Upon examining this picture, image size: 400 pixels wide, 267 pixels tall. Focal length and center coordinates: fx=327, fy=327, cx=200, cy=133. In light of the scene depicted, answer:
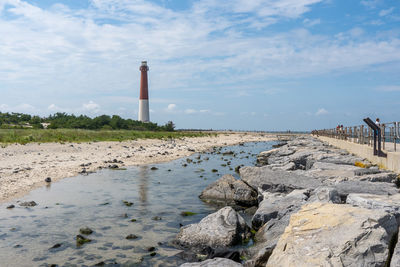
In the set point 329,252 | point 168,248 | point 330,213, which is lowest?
point 168,248

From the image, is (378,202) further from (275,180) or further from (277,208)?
(275,180)

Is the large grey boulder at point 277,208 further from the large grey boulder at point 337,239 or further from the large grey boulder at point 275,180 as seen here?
the large grey boulder at point 337,239

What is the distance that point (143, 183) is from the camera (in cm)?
1398

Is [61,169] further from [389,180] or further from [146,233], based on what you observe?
[389,180]

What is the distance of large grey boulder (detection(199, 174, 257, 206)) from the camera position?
35.3 feet

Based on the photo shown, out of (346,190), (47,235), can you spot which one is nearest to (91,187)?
(47,235)

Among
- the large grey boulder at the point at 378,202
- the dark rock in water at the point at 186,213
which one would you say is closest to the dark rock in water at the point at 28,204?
the dark rock in water at the point at 186,213

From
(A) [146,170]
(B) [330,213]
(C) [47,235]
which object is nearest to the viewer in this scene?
(B) [330,213]

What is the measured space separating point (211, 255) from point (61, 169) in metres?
12.3

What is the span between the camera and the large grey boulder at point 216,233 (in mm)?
6809

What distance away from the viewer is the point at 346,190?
847cm

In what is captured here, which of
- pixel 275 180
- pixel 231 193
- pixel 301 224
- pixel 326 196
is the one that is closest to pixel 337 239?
pixel 301 224

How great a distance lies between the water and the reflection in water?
33 mm

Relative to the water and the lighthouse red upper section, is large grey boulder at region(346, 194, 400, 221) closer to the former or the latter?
the water
